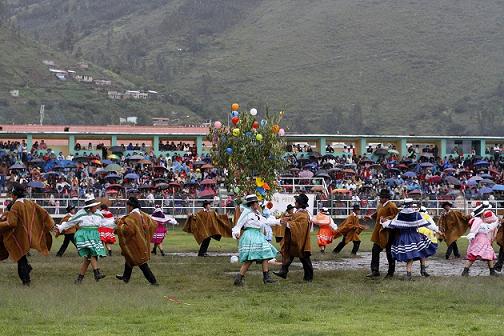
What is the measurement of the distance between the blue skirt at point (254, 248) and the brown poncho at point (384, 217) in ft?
9.23

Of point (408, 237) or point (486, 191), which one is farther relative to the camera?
point (486, 191)

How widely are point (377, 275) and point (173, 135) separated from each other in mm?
39723

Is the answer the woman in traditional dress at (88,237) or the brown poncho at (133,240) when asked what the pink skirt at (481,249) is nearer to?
the brown poncho at (133,240)

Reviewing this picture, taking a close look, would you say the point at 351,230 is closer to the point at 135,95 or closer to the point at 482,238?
the point at 482,238

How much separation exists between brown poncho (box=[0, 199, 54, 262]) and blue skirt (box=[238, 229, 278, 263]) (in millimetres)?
3580

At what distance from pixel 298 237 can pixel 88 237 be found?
403 centimetres

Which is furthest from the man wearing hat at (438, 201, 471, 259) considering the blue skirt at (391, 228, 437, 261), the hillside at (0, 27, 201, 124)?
the hillside at (0, 27, 201, 124)

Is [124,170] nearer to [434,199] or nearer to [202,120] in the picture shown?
[434,199]

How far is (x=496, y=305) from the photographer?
16.4 m

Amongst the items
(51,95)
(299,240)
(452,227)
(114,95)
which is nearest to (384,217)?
(299,240)

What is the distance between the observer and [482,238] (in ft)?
72.1

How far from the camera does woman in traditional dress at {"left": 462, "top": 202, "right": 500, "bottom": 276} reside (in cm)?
2184

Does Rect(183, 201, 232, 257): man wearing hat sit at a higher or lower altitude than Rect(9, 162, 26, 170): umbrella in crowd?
lower

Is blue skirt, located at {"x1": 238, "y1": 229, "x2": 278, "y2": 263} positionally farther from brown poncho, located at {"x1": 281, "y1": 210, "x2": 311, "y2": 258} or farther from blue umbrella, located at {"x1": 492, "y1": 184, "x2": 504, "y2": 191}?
blue umbrella, located at {"x1": 492, "y1": 184, "x2": 504, "y2": 191}
